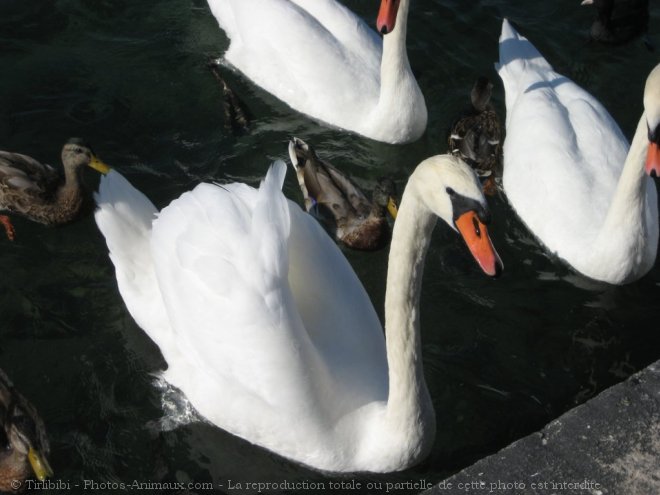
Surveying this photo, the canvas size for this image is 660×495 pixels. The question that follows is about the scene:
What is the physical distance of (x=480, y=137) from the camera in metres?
7.91

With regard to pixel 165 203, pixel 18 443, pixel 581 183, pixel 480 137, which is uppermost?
pixel 581 183

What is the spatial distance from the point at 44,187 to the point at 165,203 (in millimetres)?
919

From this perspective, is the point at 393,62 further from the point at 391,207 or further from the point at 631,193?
the point at 631,193

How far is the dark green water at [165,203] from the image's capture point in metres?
6.10

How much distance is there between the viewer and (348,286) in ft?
19.3

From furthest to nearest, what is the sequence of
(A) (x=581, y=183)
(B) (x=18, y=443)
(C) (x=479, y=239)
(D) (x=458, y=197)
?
(A) (x=581, y=183) → (B) (x=18, y=443) → (C) (x=479, y=239) → (D) (x=458, y=197)

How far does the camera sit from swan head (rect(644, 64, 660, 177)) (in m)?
6.03

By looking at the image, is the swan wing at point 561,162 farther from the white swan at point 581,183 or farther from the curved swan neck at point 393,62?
the curved swan neck at point 393,62

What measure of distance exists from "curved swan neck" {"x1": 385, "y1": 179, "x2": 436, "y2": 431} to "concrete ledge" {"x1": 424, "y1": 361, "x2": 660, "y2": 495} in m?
0.90

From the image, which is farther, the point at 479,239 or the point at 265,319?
the point at 265,319

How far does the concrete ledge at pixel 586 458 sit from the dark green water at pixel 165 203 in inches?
56.3

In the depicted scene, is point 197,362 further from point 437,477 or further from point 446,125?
point 446,125

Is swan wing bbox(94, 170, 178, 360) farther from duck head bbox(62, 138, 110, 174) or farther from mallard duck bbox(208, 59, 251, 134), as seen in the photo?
mallard duck bbox(208, 59, 251, 134)

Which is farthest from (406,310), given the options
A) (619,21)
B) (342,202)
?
(619,21)
